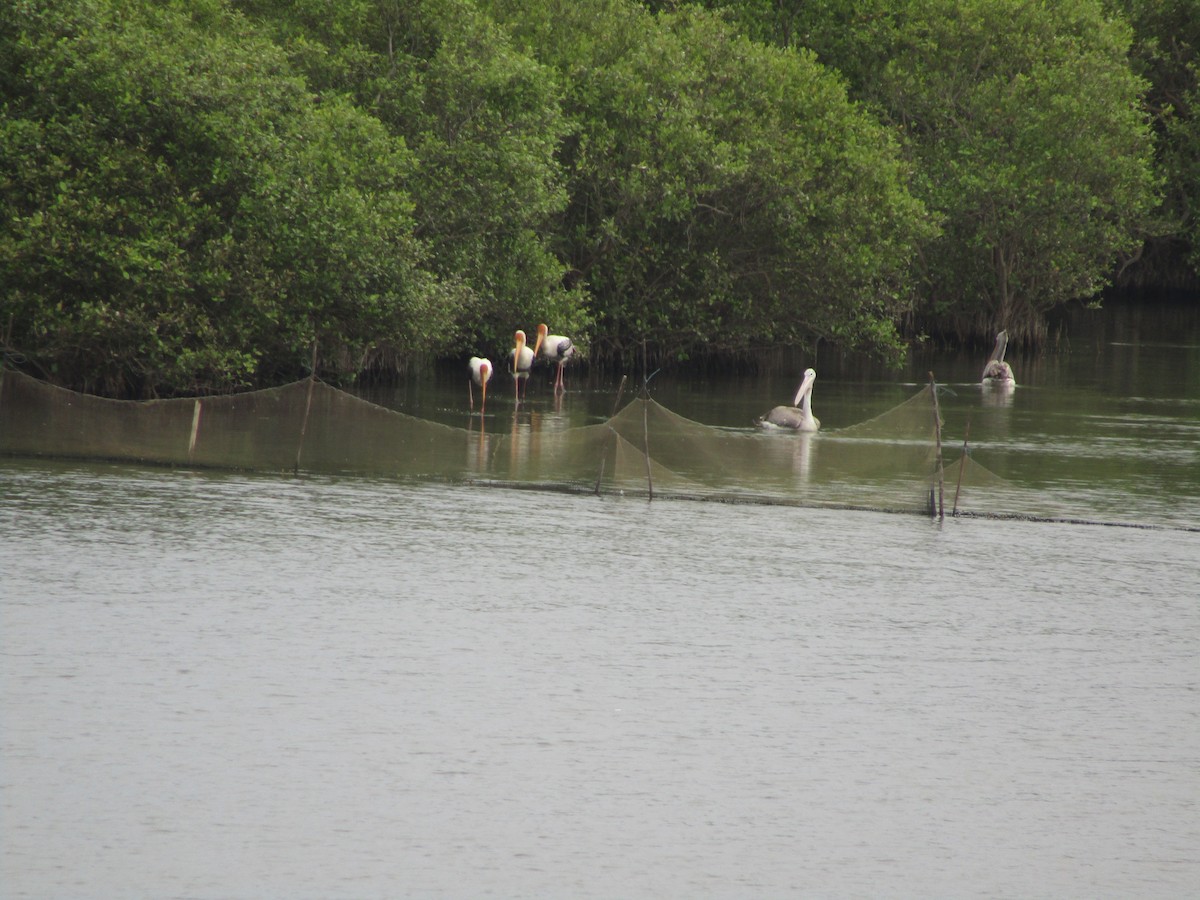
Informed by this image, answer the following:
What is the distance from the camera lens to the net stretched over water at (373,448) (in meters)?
22.6

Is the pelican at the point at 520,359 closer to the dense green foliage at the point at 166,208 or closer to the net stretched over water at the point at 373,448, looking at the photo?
the dense green foliage at the point at 166,208

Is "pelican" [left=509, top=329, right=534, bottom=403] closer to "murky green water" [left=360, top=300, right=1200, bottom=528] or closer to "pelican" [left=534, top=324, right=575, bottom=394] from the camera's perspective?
"murky green water" [left=360, top=300, right=1200, bottom=528]

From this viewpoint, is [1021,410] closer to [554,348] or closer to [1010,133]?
[554,348]

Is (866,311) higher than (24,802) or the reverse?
higher

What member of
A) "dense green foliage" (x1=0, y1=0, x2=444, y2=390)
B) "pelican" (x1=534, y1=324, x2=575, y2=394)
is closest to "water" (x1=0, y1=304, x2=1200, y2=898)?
"dense green foliage" (x1=0, y1=0, x2=444, y2=390)

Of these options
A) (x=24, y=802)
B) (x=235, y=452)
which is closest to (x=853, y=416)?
(x=235, y=452)

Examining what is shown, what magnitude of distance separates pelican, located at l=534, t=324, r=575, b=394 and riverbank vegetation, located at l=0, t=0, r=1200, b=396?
983 mm

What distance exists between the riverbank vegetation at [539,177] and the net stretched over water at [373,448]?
5.91 m

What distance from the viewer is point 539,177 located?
3638cm

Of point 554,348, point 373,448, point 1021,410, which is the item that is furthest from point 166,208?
point 1021,410

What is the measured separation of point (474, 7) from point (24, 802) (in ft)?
96.9

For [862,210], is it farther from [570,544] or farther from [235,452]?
[570,544]

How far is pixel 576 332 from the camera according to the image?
39906 mm

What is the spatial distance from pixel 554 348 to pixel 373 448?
1460 centimetres
